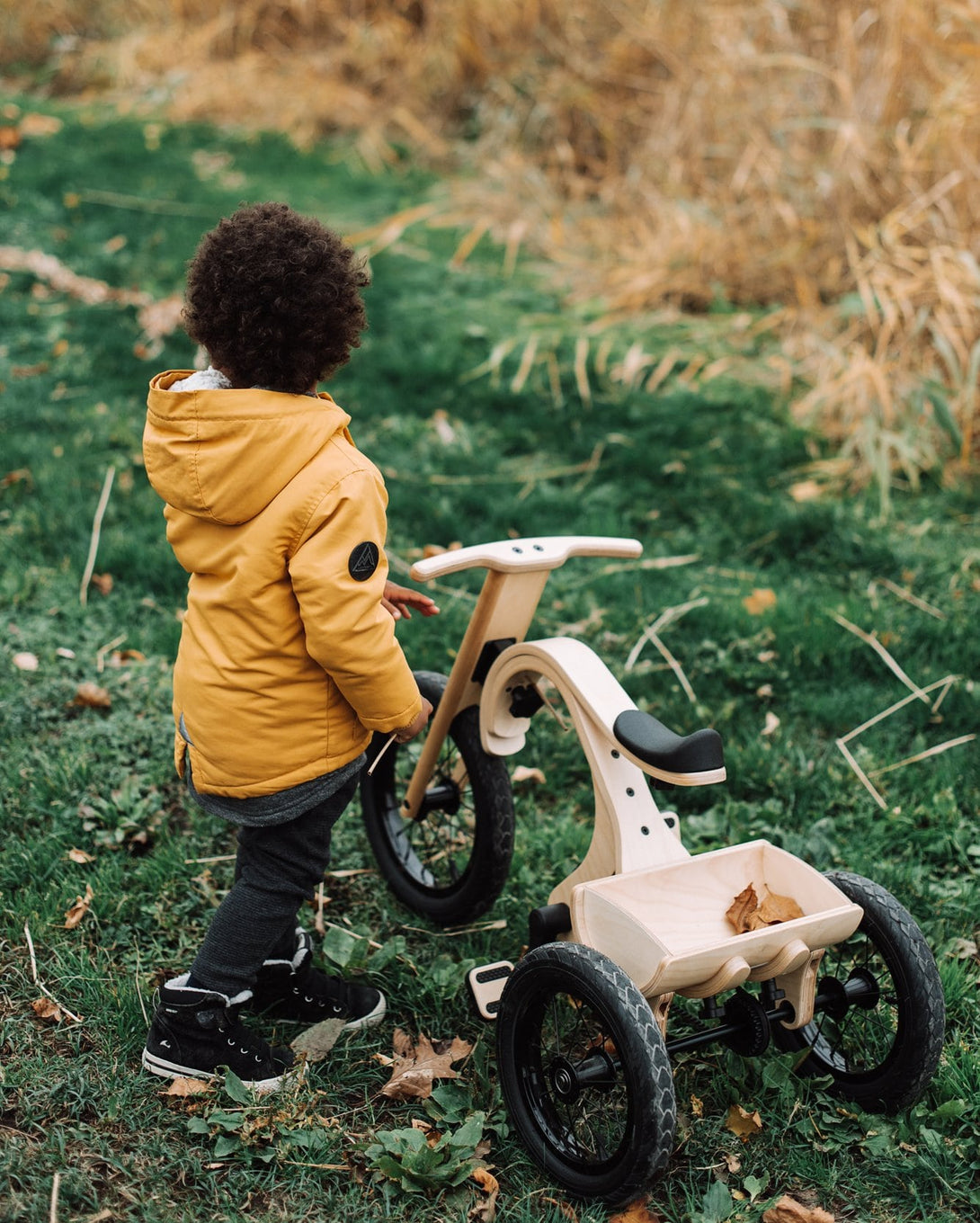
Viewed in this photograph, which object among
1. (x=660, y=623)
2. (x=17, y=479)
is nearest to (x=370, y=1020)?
(x=660, y=623)

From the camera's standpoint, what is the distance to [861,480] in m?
4.92

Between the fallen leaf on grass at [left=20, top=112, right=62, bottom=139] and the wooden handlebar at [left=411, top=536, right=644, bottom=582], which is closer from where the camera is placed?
the wooden handlebar at [left=411, top=536, right=644, bottom=582]

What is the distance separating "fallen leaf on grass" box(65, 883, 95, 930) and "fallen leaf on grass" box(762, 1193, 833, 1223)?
169cm

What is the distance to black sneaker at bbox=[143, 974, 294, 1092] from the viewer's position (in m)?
2.34

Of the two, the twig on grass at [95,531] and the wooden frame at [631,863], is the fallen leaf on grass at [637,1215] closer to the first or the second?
the wooden frame at [631,863]

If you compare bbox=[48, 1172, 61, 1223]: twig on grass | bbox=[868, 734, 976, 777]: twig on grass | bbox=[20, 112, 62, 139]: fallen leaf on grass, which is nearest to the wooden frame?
bbox=[48, 1172, 61, 1223]: twig on grass

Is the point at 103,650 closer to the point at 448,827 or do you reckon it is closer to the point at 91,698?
the point at 91,698

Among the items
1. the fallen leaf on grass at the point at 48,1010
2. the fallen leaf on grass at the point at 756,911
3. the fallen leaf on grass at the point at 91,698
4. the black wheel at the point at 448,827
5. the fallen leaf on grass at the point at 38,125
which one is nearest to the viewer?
the fallen leaf on grass at the point at 756,911

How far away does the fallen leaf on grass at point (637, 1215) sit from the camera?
6.99ft

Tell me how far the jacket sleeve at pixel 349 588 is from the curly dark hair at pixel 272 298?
0.80 ft

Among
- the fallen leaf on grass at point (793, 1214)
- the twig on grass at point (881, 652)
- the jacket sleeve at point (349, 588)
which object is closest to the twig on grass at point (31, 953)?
the jacket sleeve at point (349, 588)

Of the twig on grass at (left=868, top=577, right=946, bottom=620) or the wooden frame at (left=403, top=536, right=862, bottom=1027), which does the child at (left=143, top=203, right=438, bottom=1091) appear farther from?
the twig on grass at (left=868, top=577, right=946, bottom=620)

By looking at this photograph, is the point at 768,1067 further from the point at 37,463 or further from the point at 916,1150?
the point at 37,463

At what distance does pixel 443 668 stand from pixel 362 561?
1.71m
